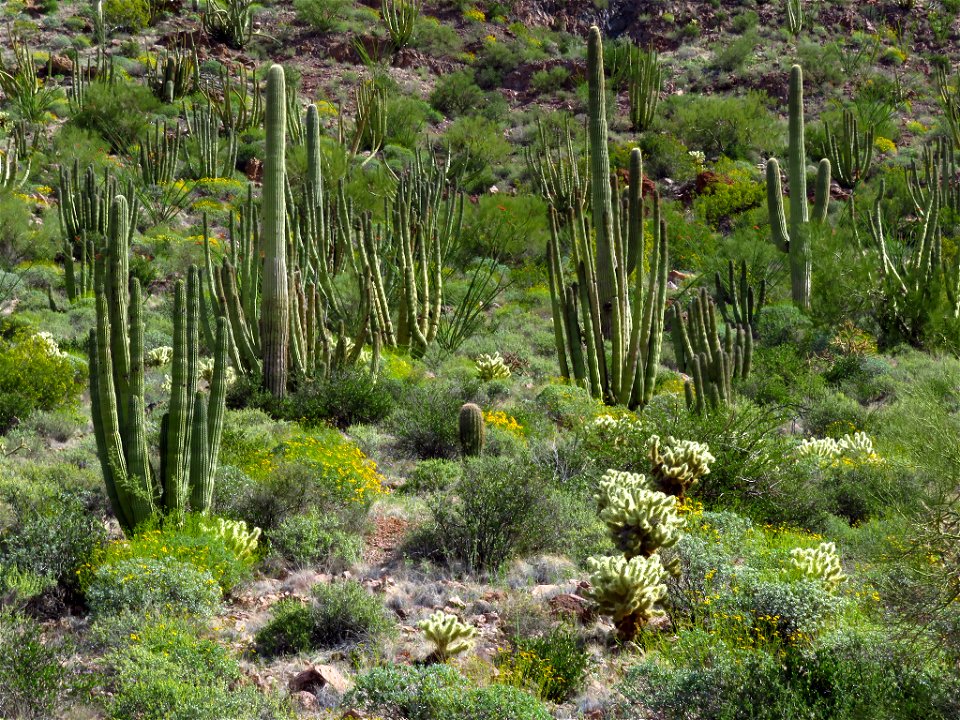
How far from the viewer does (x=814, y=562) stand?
19.9ft

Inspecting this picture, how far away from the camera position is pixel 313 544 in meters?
6.85

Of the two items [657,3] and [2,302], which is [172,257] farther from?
[657,3]

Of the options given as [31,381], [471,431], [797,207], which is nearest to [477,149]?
[797,207]

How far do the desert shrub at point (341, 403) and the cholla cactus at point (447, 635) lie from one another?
518 centimetres

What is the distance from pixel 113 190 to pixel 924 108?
27.3 metres

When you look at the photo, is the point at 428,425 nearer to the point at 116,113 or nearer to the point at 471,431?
the point at 471,431

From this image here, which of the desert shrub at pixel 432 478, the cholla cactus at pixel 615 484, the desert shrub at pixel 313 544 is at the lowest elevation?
the desert shrub at pixel 432 478

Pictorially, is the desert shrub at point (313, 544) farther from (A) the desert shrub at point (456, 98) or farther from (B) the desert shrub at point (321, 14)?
(B) the desert shrub at point (321, 14)

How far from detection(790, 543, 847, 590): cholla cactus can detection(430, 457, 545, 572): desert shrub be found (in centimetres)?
181

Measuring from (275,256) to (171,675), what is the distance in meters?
6.50

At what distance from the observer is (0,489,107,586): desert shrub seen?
6.03m

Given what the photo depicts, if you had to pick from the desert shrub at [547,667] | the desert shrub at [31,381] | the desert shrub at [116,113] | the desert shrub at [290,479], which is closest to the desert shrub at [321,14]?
the desert shrub at [116,113]

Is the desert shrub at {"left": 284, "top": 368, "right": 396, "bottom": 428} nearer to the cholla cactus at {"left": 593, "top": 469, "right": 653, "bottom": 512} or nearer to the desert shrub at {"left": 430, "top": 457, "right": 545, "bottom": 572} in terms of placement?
the desert shrub at {"left": 430, "top": 457, "right": 545, "bottom": 572}

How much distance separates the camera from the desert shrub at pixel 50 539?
603 cm
